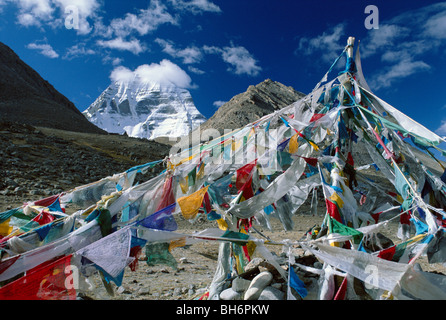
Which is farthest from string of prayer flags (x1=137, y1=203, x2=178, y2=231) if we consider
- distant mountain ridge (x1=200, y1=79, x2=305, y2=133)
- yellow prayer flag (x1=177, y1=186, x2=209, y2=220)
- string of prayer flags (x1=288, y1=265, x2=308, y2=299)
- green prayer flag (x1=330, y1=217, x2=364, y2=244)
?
distant mountain ridge (x1=200, y1=79, x2=305, y2=133)

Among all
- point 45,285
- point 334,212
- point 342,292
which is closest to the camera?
point 45,285

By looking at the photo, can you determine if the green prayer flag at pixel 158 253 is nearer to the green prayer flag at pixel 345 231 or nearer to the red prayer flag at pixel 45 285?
the red prayer flag at pixel 45 285

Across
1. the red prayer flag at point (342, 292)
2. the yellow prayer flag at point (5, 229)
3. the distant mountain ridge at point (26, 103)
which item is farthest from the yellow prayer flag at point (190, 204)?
the distant mountain ridge at point (26, 103)

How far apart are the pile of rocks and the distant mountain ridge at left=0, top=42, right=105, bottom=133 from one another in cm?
4082

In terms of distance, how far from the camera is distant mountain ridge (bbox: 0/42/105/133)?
42875 mm

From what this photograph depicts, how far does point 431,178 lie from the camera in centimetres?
409

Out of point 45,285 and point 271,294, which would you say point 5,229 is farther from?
point 271,294

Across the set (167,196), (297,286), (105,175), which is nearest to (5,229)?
(167,196)

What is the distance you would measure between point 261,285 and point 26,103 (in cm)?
5767

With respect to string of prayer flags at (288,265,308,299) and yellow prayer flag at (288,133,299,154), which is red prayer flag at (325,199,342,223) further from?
yellow prayer flag at (288,133,299,154)

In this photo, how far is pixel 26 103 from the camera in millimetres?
48781
